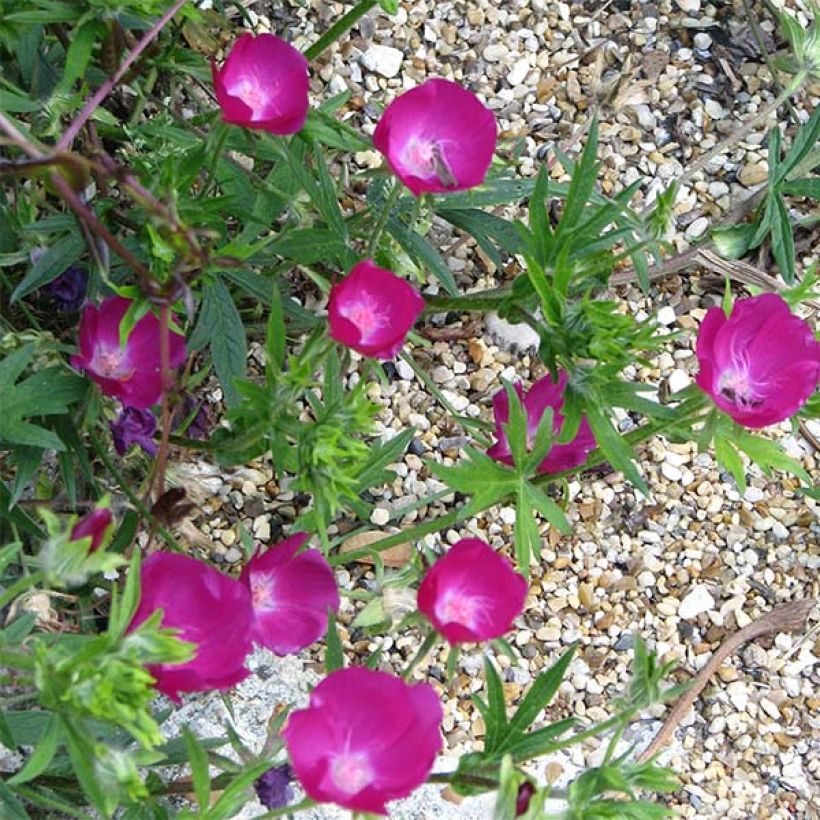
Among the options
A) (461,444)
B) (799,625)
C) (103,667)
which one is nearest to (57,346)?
(103,667)

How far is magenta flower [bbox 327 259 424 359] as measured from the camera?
5.39 feet

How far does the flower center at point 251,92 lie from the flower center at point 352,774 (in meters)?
0.89

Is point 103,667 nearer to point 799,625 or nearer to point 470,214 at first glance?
point 470,214

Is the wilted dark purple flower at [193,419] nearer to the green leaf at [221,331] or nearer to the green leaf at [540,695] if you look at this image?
the green leaf at [221,331]

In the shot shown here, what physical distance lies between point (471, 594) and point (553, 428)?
1.33 ft

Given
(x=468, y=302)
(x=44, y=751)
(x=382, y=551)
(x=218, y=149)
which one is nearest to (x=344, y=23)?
(x=218, y=149)

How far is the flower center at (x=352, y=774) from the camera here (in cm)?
152

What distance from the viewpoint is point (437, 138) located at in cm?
199

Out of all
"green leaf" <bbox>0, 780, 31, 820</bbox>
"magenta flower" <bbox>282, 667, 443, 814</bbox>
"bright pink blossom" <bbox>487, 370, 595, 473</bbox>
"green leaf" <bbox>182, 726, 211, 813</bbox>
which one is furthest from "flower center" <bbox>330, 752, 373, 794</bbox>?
"bright pink blossom" <bbox>487, 370, 595, 473</bbox>

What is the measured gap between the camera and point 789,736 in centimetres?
243

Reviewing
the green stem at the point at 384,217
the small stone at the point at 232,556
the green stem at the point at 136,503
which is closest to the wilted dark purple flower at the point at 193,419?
the green stem at the point at 136,503

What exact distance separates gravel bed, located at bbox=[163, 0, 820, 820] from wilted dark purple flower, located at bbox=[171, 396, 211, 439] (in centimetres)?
8

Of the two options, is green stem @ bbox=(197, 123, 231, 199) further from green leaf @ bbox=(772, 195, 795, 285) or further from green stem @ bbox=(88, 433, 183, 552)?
green leaf @ bbox=(772, 195, 795, 285)

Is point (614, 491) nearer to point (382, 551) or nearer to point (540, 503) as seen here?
point (382, 551)
